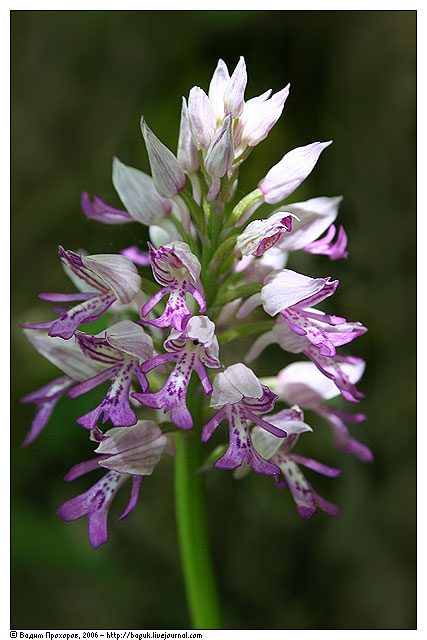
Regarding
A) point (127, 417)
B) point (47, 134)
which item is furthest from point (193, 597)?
point (47, 134)

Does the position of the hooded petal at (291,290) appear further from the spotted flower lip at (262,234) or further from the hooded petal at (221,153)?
the hooded petal at (221,153)

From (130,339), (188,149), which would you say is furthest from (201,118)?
(130,339)

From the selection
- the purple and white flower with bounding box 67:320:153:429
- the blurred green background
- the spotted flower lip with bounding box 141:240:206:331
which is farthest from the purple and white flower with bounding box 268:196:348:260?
the blurred green background

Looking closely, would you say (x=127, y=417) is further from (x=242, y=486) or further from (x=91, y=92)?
(x=91, y=92)

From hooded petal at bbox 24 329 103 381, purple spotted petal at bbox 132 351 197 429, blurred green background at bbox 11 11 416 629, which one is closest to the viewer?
purple spotted petal at bbox 132 351 197 429

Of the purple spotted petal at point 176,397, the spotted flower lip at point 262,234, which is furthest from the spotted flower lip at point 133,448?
the spotted flower lip at point 262,234

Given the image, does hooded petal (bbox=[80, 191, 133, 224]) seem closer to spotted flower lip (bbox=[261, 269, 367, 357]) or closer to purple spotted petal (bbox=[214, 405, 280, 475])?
spotted flower lip (bbox=[261, 269, 367, 357])

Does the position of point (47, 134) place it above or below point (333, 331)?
above
